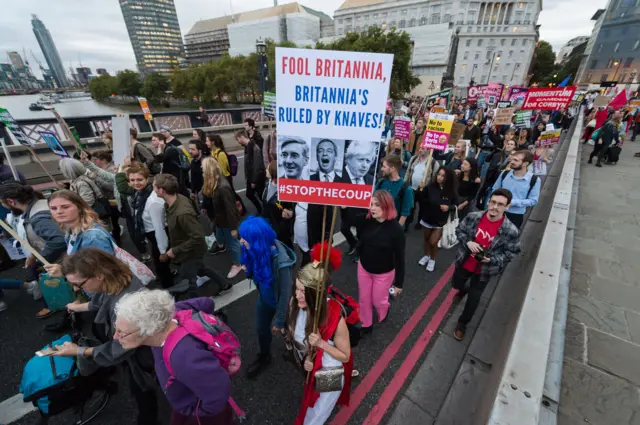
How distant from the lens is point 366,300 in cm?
339

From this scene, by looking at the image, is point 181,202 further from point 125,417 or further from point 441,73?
point 441,73

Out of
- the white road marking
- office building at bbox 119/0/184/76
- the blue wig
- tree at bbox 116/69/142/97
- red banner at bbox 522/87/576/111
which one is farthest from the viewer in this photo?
office building at bbox 119/0/184/76

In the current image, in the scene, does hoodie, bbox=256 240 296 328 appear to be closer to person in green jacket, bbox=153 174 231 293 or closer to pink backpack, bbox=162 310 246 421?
pink backpack, bbox=162 310 246 421

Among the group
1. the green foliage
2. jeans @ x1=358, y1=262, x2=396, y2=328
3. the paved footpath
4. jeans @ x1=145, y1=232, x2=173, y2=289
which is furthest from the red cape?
the green foliage

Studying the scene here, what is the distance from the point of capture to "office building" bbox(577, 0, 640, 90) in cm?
6084

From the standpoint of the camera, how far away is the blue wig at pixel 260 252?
98.2 inches

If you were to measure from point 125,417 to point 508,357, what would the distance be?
358cm

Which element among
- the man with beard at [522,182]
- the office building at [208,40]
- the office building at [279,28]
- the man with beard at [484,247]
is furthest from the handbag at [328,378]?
the office building at [208,40]

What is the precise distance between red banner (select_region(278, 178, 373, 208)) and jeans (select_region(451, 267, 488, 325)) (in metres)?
2.21

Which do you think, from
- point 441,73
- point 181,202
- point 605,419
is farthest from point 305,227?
point 441,73

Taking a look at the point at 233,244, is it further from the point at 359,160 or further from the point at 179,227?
the point at 359,160

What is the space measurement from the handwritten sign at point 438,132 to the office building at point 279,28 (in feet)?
275

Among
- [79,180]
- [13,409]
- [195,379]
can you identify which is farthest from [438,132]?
[13,409]

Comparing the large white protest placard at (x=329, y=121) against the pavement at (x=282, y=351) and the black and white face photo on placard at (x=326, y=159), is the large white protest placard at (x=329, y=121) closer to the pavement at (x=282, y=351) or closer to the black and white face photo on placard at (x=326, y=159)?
the black and white face photo on placard at (x=326, y=159)
